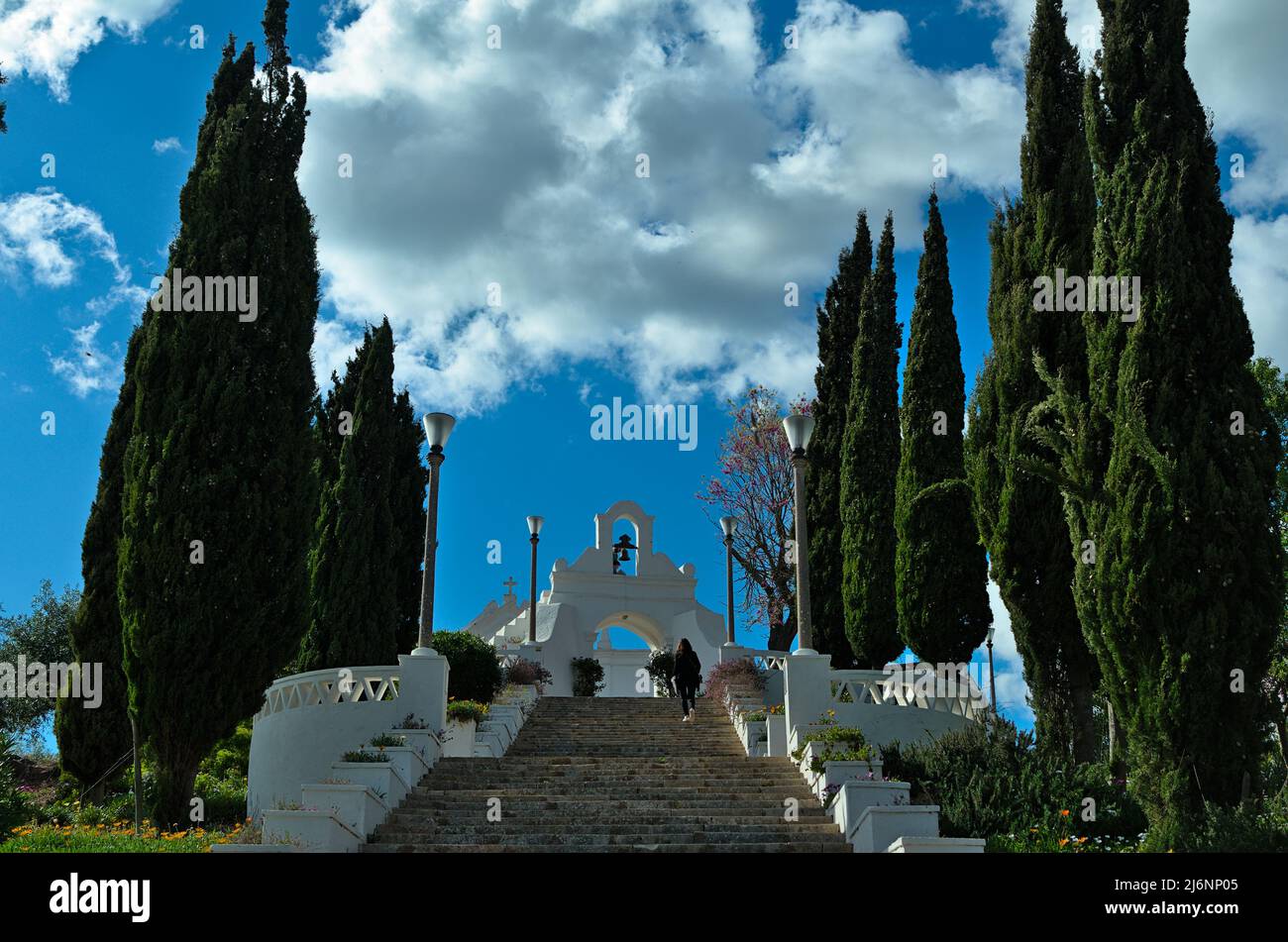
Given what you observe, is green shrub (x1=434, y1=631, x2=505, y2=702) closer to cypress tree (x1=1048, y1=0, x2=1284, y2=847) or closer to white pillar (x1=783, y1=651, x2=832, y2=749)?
white pillar (x1=783, y1=651, x2=832, y2=749)

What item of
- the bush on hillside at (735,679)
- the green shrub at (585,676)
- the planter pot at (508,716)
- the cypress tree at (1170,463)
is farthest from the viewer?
the green shrub at (585,676)

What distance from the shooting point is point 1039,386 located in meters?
15.4

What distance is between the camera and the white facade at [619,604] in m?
30.3

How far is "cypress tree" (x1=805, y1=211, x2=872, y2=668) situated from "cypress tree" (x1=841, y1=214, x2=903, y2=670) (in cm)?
79

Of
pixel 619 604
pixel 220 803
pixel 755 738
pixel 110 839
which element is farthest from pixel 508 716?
pixel 619 604

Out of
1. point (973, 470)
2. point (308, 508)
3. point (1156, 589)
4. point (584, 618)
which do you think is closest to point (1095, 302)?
point (1156, 589)

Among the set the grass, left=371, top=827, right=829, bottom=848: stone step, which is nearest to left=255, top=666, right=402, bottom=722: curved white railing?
the grass

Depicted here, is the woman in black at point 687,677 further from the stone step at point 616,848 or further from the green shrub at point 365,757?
the stone step at point 616,848

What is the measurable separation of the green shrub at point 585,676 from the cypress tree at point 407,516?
238 inches

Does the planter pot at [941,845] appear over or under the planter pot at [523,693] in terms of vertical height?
under

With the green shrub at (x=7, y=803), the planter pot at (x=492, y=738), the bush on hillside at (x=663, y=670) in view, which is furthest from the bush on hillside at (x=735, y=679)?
the green shrub at (x=7, y=803)
